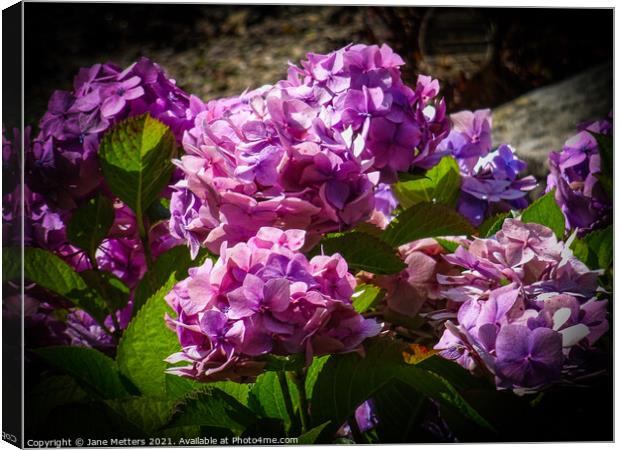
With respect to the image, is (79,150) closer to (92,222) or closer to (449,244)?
(92,222)

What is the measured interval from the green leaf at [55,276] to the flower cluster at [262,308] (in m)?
0.22

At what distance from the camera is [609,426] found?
3.49 ft

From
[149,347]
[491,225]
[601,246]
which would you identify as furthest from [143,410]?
[601,246]

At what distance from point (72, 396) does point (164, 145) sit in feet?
0.84

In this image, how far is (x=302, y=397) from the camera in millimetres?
871

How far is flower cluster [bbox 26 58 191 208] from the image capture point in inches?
38.7

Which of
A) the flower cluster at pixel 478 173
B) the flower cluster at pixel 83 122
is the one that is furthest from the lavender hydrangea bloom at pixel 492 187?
the flower cluster at pixel 83 122

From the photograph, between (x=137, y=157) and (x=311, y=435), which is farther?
(x=137, y=157)

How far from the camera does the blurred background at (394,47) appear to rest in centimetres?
118

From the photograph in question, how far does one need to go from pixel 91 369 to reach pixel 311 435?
0.21m

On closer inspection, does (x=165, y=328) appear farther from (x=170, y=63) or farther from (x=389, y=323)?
(x=170, y=63)

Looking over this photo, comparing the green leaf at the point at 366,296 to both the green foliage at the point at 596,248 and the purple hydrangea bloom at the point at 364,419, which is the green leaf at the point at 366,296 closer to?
the purple hydrangea bloom at the point at 364,419

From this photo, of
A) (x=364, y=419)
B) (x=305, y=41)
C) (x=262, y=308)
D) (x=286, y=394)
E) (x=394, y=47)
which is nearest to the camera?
(x=262, y=308)

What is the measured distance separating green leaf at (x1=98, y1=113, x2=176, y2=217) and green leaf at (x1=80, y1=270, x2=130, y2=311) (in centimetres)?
8
